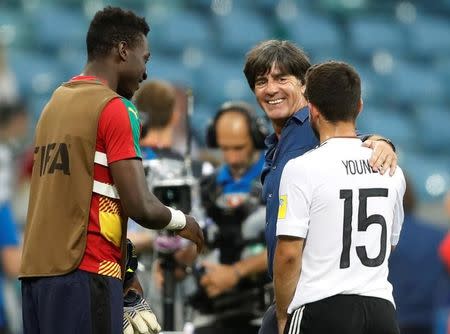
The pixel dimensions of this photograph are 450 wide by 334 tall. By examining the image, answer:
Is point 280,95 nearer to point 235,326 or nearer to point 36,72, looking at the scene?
point 235,326

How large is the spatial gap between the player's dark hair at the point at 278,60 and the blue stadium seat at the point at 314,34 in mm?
7123

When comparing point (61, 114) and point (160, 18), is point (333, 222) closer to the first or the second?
point (61, 114)

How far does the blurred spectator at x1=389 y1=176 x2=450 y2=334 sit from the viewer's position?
798cm

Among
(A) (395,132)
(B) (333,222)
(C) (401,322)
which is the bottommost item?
(C) (401,322)

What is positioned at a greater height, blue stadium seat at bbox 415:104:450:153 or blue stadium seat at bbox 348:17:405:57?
blue stadium seat at bbox 348:17:405:57

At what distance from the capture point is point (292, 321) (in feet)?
14.9

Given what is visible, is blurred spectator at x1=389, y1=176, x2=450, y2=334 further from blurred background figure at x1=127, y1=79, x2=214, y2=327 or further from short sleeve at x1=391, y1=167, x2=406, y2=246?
short sleeve at x1=391, y1=167, x2=406, y2=246

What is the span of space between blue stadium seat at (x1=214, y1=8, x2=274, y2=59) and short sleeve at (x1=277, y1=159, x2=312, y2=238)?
7909 mm

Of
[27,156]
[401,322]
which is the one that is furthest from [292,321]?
[27,156]

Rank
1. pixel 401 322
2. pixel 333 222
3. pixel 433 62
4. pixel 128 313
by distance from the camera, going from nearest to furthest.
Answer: pixel 333 222, pixel 128 313, pixel 401 322, pixel 433 62

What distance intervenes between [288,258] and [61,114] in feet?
3.31

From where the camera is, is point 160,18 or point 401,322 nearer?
point 401,322

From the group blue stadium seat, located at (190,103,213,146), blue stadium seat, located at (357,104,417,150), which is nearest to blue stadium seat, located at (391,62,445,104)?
blue stadium seat, located at (357,104,417,150)

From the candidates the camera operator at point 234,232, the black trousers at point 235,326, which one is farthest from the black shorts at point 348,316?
the black trousers at point 235,326
